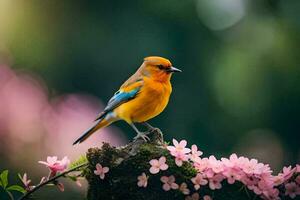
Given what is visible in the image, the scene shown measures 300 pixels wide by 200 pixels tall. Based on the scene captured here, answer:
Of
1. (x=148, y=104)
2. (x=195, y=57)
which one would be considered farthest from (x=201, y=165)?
(x=195, y=57)

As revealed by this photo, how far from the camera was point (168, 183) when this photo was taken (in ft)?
10.6

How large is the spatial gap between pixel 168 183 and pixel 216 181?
188 mm

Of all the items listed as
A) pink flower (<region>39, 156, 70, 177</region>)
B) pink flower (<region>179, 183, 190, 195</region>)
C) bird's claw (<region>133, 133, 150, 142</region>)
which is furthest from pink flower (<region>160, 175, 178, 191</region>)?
pink flower (<region>39, 156, 70, 177</region>)

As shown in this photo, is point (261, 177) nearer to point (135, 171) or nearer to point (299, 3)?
point (135, 171)

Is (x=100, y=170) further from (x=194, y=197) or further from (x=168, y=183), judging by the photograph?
(x=194, y=197)

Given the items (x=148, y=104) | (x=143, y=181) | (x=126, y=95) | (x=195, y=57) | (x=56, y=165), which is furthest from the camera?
(x=195, y=57)

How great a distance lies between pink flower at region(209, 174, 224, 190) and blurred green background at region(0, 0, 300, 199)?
8.05 meters

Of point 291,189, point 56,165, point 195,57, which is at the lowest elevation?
point 195,57

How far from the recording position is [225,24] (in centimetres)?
1255

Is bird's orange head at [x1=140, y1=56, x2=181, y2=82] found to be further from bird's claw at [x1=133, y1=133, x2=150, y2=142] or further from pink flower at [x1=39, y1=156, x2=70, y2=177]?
pink flower at [x1=39, y1=156, x2=70, y2=177]

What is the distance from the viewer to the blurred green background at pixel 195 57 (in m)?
11.7

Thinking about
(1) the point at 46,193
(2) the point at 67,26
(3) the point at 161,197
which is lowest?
(1) the point at 46,193

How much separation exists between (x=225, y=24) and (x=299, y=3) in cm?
120

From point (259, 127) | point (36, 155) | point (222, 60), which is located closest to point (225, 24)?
point (222, 60)
